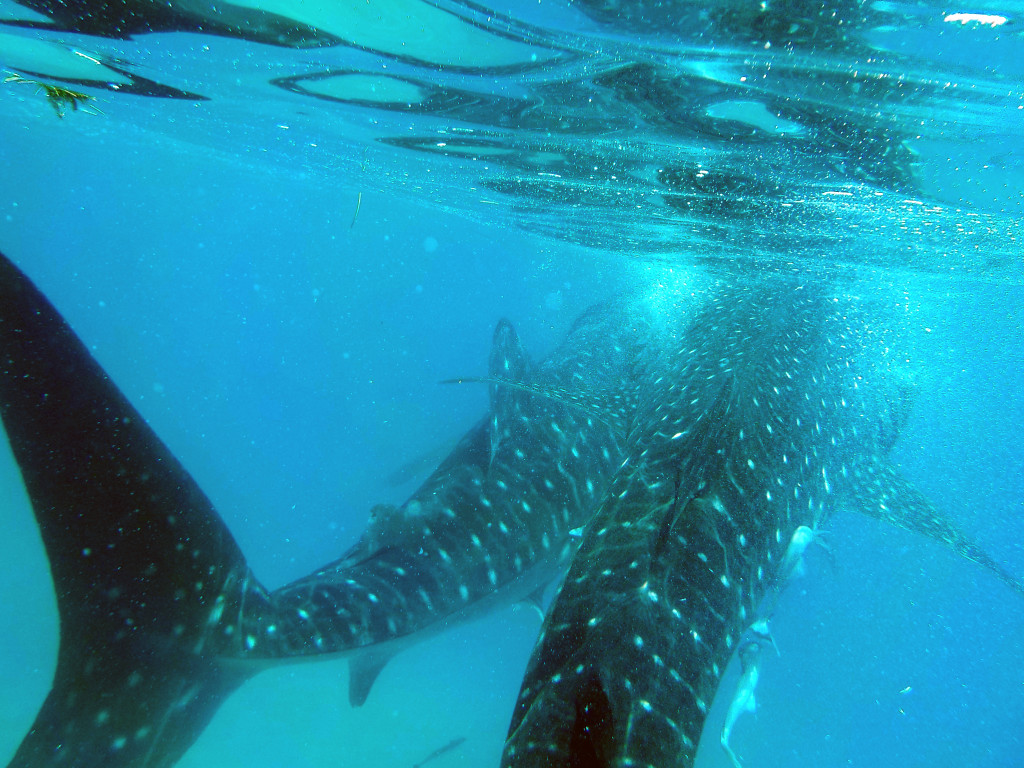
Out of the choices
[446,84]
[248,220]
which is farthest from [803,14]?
[248,220]

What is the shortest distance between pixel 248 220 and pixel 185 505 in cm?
10416

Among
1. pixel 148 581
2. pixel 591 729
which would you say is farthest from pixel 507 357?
pixel 591 729

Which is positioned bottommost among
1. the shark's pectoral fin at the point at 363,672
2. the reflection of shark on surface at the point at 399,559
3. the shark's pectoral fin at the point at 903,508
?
the shark's pectoral fin at the point at 363,672

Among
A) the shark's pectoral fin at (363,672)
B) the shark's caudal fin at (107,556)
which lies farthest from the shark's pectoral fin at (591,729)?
the shark's pectoral fin at (363,672)

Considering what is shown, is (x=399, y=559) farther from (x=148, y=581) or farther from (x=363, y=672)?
(x=148, y=581)

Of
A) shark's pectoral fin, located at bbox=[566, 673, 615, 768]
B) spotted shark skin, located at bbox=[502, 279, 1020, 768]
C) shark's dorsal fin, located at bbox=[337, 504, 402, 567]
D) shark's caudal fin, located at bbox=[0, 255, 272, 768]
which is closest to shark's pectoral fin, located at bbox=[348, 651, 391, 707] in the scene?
shark's dorsal fin, located at bbox=[337, 504, 402, 567]

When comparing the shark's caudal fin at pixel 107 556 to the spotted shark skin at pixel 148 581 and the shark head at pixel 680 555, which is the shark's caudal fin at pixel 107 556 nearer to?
the spotted shark skin at pixel 148 581

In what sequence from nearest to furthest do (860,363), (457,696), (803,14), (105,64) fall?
1. (803,14)
2. (860,363)
3. (105,64)
4. (457,696)

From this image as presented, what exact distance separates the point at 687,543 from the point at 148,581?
2.79 metres

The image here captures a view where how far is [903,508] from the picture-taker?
257 inches

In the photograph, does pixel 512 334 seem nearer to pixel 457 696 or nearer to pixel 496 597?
pixel 496 597

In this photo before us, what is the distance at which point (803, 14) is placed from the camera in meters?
4.82

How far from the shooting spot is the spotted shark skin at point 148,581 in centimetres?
248

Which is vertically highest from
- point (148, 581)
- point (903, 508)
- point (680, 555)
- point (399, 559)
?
point (680, 555)
